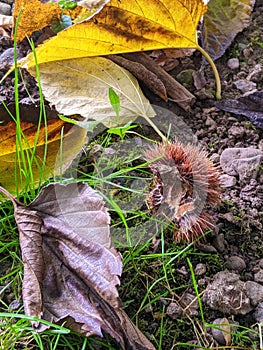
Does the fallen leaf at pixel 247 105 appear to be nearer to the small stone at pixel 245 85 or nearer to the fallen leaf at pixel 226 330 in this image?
the small stone at pixel 245 85

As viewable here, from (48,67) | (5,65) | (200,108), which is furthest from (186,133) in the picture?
(5,65)

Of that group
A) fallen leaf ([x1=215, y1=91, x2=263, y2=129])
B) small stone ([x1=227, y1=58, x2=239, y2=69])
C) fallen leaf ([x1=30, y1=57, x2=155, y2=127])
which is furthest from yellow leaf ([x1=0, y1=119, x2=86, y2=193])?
small stone ([x1=227, y1=58, x2=239, y2=69])

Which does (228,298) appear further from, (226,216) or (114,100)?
(114,100)

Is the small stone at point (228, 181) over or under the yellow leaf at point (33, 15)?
under

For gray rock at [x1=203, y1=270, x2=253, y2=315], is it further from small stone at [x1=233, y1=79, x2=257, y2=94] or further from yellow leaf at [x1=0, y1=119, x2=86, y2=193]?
small stone at [x1=233, y1=79, x2=257, y2=94]

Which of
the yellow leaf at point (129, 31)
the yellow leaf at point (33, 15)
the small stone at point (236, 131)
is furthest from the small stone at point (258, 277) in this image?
the yellow leaf at point (33, 15)

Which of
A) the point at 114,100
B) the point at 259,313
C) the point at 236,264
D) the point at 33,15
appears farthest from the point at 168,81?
the point at 259,313
